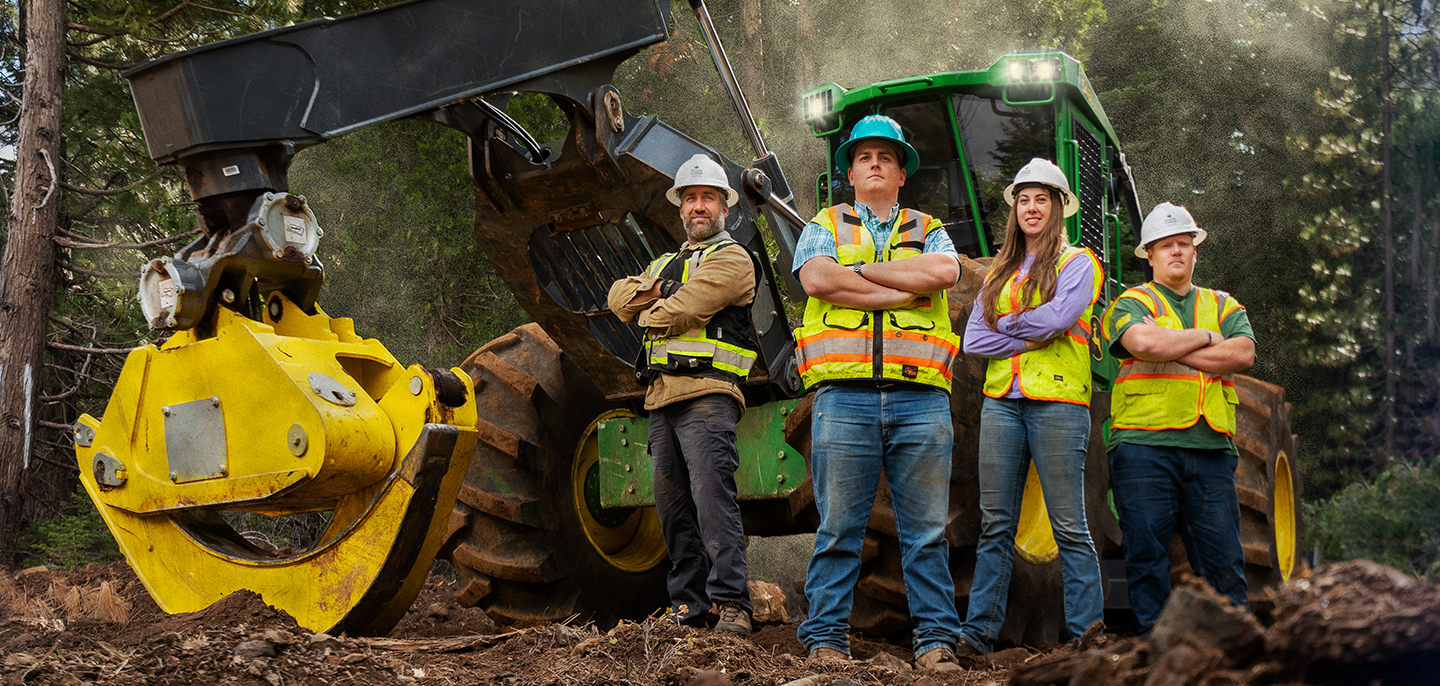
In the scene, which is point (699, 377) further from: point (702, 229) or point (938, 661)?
point (938, 661)

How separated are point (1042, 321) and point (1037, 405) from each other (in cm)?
28

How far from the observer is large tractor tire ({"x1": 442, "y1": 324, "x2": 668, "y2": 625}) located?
17.5ft

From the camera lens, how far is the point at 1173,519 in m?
4.16

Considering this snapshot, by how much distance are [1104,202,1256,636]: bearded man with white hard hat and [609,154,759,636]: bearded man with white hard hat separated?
1.37 m

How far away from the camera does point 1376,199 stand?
43.6ft

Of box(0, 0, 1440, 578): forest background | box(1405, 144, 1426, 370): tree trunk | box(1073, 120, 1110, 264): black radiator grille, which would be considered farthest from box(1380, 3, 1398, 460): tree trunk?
box(1073, 120, 1110, 264): black radiator grille

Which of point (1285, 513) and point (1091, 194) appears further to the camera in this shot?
point (1285, 513)

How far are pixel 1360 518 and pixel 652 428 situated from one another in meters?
7.48

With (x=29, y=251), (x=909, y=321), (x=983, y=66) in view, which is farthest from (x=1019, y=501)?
(x=983, y=66)

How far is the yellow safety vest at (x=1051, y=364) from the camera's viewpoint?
3.95 meters

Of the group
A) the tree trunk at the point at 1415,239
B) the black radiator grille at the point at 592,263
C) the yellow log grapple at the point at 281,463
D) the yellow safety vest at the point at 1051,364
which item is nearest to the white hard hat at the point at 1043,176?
the yellow safety vest at the point at 1051,364

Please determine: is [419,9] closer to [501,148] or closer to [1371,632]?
[501,148]

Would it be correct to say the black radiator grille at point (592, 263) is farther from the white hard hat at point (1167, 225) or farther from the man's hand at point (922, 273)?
the white hard hat at point (1167, 225)

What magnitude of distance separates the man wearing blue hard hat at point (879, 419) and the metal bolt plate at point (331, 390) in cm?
148
